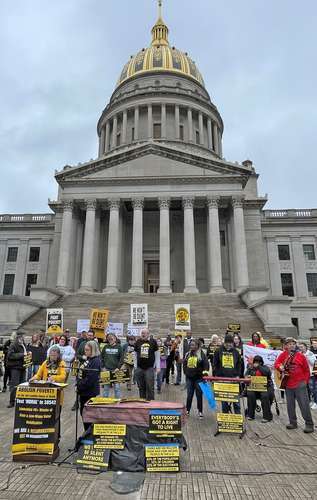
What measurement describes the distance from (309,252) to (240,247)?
614 inches

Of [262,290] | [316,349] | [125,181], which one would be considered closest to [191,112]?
[125,181]

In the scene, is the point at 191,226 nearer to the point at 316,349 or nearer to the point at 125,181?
the point at 125,181

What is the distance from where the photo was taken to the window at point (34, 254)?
158ft

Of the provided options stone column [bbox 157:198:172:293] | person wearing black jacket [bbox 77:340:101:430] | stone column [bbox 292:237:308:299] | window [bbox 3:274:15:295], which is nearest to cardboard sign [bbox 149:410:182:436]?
person wearing black jacket [bbox 77:340:101:430]

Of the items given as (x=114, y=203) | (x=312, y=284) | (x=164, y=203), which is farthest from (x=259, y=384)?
(x=312, y=284)

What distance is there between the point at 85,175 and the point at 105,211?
4.70 m

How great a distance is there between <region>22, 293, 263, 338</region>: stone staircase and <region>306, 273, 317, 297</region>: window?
17.2 metres

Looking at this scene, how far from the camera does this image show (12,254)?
160 feet

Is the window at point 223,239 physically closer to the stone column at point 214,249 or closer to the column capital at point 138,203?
the stone column at point 214,249

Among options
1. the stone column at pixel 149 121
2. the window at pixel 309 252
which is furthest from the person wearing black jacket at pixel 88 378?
the stone column at pixel 149 121

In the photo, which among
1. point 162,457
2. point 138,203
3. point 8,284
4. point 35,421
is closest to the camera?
point 162,457

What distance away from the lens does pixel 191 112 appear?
187 ft

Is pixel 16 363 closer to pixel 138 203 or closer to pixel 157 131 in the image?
pixel 138 203

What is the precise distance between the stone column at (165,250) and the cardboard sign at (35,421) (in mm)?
27135
